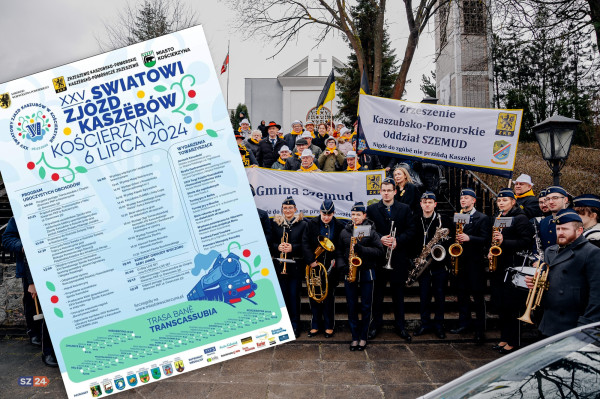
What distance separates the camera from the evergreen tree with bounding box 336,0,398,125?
2444cm

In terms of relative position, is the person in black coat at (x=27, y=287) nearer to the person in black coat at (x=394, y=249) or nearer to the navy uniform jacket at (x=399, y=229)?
the person in black coat at (x=394, y=249)

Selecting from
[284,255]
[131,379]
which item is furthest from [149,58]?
[284,255]

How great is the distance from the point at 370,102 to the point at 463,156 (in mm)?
2056

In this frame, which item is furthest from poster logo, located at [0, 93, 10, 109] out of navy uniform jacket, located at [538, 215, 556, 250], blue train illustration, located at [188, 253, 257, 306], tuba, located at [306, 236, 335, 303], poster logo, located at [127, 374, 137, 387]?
navy uniform jacket, located at [538, 215, 556, 250]

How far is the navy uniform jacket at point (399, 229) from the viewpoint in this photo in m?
6.32

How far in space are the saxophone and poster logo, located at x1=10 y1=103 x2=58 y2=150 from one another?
579 centimetres

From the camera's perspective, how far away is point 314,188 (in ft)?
25.7

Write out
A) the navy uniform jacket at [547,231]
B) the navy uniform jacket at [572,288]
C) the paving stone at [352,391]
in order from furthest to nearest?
the navy uniform jacket at [547,231], the paving stone at [352,391], the navy uniform jacket at [572,288]

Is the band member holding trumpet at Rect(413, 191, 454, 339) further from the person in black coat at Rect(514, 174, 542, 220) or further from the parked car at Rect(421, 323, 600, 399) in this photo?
the parked car at Rect(421, 323, 600, 399)

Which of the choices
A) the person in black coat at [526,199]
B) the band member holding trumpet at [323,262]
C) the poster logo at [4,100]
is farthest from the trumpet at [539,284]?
the poster logo at [4,100]

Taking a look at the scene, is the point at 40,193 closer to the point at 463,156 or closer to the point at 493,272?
the point at 493,272

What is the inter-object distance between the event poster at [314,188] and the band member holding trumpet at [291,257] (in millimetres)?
1261

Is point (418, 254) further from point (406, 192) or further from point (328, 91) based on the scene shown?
point (328, 91)

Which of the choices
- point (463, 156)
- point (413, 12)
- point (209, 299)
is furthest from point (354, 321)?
point (413, 12)
